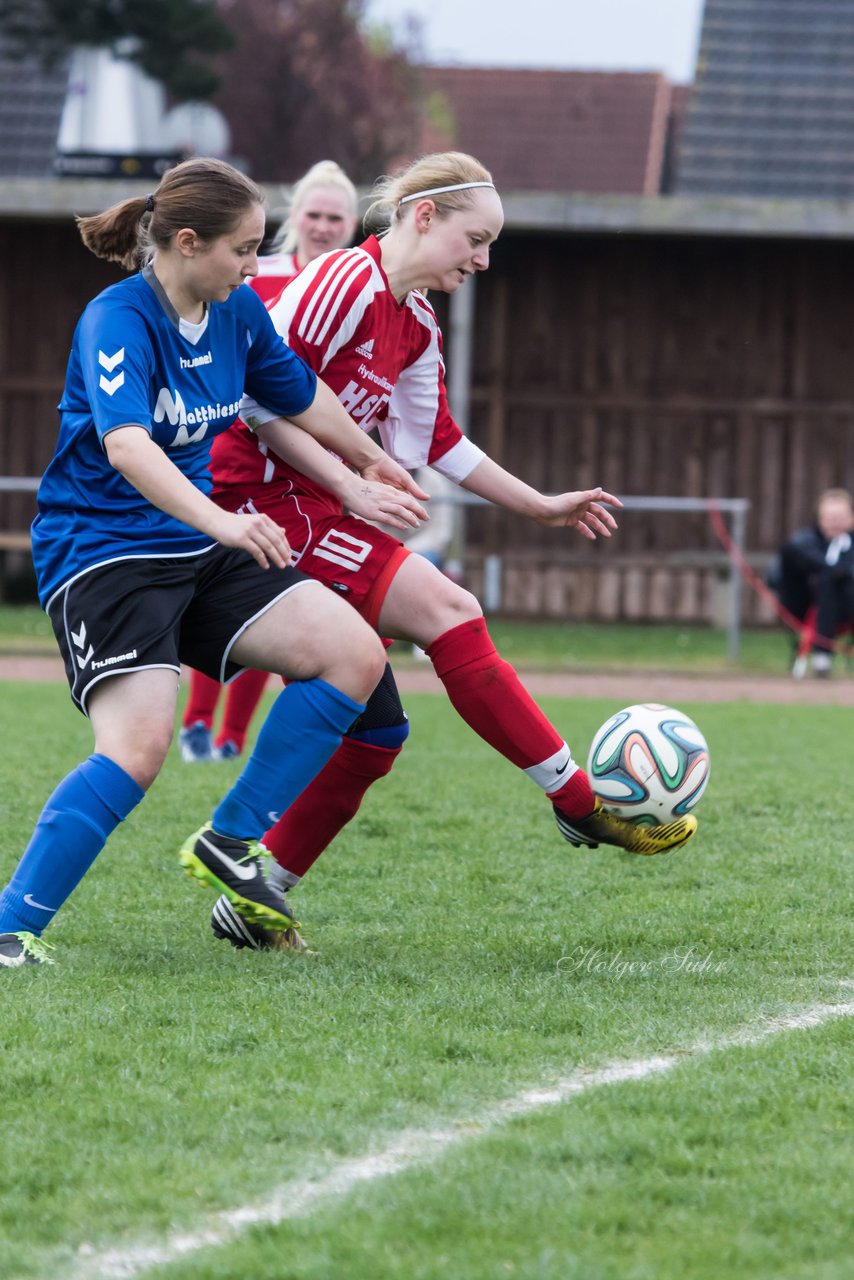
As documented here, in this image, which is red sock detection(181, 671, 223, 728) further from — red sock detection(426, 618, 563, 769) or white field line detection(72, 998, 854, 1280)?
white field line detection(72, 998, 854, 1280)

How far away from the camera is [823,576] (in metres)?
12.0

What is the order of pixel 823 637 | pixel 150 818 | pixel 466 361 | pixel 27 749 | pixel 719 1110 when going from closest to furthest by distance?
pixel 719 1110 < pixel 150 818 < pixel 27 749 < pixel 823 637 < pixel 466 361

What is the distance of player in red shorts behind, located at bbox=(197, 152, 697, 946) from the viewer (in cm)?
407

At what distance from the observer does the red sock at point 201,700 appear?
697cm

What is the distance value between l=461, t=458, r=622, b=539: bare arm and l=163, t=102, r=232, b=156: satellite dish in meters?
23.7

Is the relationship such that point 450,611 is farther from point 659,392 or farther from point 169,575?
point 659,392

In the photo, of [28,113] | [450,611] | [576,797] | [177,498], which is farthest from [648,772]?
[28,113]

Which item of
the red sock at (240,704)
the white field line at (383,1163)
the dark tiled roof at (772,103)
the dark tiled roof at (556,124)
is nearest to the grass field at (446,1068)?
the white field line at (383,1163)

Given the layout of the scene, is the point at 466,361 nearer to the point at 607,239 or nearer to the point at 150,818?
the point at 607,239

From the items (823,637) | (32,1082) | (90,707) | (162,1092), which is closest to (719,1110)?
(162,1092)

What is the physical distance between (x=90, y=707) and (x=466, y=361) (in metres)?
11.1

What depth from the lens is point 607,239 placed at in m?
15.8

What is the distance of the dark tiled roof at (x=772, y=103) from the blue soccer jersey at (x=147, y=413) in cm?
1474

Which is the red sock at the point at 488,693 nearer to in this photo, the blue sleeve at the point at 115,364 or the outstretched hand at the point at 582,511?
the outstretched hand at the point at 582,511
